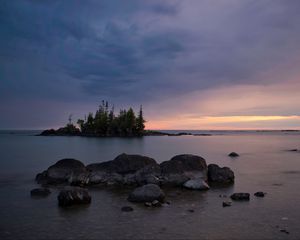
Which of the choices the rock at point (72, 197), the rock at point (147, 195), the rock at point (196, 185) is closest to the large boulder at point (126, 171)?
the rock at point (196, 185)

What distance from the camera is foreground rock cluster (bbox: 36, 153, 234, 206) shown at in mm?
29359

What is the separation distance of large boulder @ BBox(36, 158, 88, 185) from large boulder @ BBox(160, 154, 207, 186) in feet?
23.3

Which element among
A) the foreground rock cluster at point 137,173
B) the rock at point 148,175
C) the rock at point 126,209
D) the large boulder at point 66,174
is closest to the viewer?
the rock at point 126,209

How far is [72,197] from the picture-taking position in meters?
21.7

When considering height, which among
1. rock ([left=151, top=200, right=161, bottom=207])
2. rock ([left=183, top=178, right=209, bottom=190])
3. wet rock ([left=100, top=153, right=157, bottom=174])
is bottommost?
rock ([left=151, top=200, right=161, bottom=207])

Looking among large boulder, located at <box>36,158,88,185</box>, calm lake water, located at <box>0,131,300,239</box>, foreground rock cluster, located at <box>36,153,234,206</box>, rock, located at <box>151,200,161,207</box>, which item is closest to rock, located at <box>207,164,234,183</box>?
foreground rock cluster, located at <box>36,153,234,206</box>

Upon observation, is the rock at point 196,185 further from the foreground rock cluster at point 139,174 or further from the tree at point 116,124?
the tree at point 116,124

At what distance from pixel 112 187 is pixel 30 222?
1140cm

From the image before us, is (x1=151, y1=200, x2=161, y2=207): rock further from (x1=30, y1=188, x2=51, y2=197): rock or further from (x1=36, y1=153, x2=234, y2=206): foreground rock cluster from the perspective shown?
(x1=30, y1=188, x2=51, y2=197): rock

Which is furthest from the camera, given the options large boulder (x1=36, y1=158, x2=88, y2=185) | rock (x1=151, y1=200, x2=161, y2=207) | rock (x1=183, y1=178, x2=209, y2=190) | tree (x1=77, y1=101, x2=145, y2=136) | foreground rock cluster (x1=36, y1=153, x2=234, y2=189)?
tree (x1=77, y1=101, x2=145, y2=136)

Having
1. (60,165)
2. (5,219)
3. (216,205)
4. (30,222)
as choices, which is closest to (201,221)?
(216,205)

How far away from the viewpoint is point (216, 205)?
2206cm

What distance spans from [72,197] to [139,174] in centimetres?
926

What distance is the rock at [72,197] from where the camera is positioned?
70.4 feet
